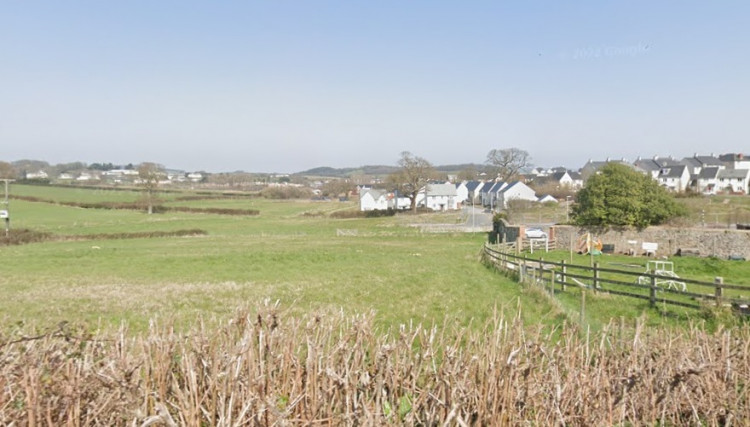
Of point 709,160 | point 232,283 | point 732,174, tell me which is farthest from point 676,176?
point 232,283

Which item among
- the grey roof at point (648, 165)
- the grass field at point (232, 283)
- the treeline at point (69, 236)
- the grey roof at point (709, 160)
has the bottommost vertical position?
the treeline at point (69, 236)

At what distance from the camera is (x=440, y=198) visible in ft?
330

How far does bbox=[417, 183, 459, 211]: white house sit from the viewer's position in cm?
9962

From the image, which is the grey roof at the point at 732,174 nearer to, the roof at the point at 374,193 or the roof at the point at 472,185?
the roof at the point at 472,185

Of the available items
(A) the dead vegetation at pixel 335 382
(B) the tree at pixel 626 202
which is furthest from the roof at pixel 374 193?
(A) the dead vegetation at pixel 335 382

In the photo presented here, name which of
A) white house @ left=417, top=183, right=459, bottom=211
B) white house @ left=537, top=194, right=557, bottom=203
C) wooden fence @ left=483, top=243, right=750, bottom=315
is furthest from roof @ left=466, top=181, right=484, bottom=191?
wooden fence @ left=483, top=243, right=750, bottom=315

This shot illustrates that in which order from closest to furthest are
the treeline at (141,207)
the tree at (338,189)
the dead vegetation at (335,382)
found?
the dead vegetation at (335,382) < the treeline at (141,207) < the tree at (338,189)

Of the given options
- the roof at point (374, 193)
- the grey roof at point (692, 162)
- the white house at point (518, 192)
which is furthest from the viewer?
the grey roof at point (692, 162)

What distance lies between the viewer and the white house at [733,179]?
95188 mm

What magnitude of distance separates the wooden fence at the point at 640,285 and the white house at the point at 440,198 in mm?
70699

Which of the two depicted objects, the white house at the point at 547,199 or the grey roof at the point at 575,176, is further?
the grey roof at the point at 575,176

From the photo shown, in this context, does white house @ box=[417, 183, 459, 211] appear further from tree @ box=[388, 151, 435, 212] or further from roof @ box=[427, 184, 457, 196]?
tree @ box=[388, 151, 435, 212]

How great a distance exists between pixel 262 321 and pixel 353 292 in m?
14.0

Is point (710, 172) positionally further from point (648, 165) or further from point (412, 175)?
point (412, 175)
